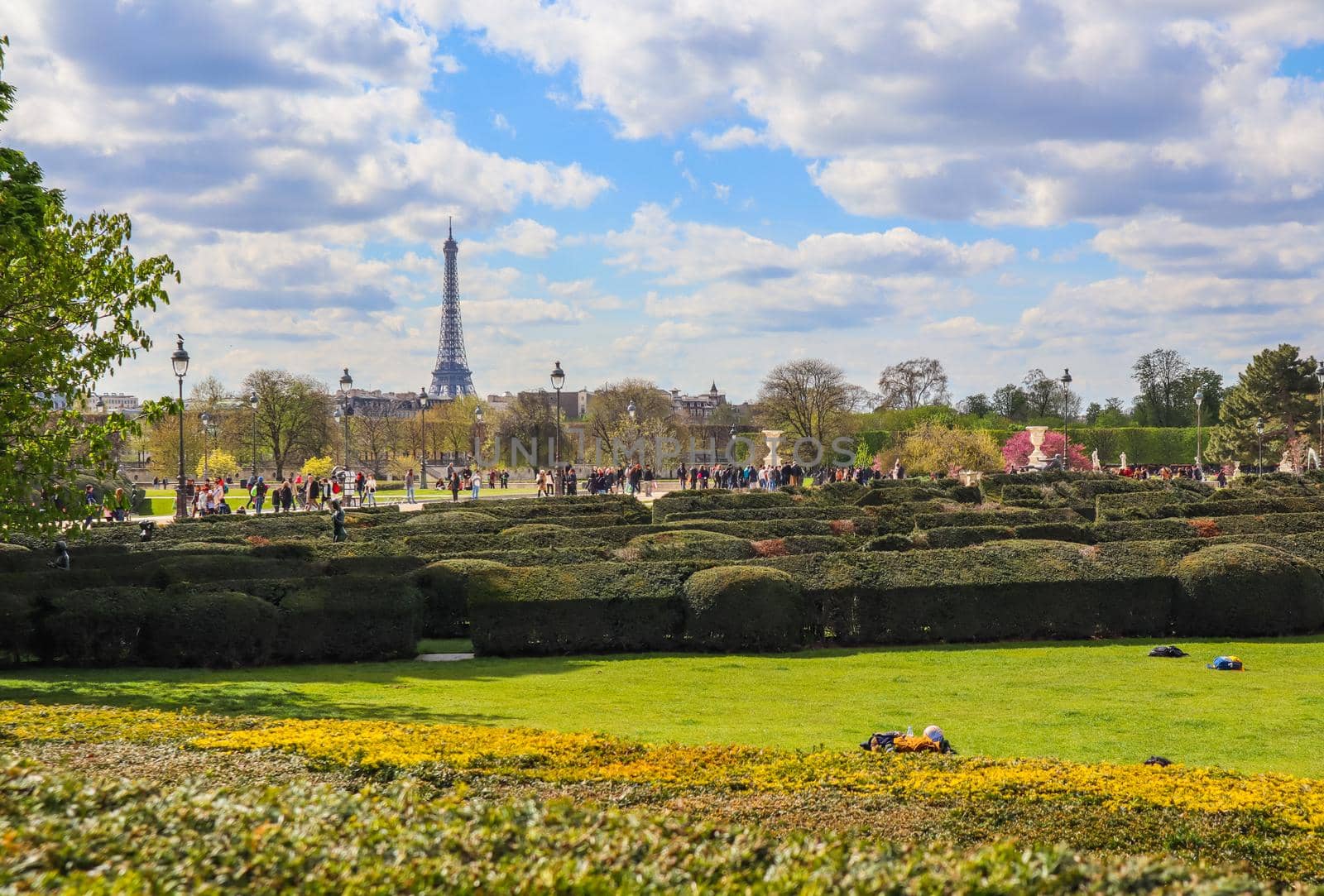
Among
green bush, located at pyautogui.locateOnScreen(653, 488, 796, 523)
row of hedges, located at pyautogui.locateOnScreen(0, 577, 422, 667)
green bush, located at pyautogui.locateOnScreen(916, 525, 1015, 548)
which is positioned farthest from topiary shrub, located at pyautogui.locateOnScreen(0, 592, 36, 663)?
green bush, located at pyautogui.locateOnScreen(653, 488, 796, 523)

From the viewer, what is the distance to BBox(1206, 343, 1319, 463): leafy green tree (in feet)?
247

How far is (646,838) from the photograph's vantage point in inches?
191

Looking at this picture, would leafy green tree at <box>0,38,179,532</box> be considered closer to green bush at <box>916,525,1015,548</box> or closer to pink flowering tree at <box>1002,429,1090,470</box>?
green bush at <box>916,525,1015,548</box>

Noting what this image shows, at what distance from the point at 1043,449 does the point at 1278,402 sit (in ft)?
47.6

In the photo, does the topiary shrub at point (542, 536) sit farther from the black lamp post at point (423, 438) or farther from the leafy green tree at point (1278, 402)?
the leafy green tree at point (1278, 402)

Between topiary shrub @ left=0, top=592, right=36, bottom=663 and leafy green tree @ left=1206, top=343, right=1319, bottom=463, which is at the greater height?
leafy green tree @ left=1206, top=343, right=1319, bottom=463

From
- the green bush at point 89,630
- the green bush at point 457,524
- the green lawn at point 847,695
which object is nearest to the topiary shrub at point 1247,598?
the green lawn at point 847,695

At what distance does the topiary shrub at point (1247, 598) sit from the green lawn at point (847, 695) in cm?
77

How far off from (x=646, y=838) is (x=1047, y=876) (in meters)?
1.54

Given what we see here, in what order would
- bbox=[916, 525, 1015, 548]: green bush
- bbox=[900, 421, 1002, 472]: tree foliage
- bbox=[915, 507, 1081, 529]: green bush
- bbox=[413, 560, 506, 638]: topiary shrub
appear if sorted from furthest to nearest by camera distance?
bbox=[900, 421, 1002, 472]: tree foliage, bbox=[915, 507, 1081, 529]: green bush, bbox=[916, 525, 1015, 548]: green bush, bbox=[413, 560, 506, 638]: topiary shrub

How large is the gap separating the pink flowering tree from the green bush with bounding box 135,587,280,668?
2582 inches

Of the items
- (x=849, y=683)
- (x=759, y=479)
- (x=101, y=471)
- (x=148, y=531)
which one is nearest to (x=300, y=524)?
(x=148, y=531)

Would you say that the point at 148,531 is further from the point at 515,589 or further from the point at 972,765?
the point at 972,765

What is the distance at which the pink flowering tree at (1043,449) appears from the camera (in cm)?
7781
